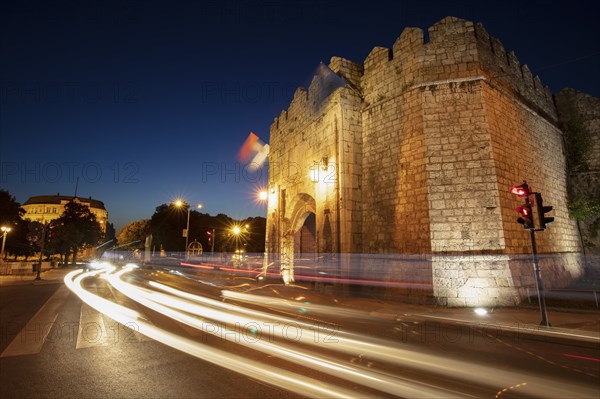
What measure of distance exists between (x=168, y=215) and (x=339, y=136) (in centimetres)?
5226

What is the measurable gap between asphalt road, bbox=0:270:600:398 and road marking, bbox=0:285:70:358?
0.02m

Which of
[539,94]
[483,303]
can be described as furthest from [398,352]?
[539,94]

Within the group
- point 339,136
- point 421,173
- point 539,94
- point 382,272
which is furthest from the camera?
point 539,94

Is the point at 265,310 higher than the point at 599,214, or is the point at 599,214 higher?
the point at 599,214

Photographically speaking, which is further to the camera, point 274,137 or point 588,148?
point 274,137

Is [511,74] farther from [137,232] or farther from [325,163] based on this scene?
[137,232]

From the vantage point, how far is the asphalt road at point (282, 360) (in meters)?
3.40

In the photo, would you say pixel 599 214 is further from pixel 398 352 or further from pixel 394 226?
pixel 398 352

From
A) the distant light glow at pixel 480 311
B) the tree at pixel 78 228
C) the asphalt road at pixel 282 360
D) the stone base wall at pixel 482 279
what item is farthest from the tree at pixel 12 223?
the distant light glow at pixel 480 311

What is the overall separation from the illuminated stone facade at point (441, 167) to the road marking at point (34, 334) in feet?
28.1

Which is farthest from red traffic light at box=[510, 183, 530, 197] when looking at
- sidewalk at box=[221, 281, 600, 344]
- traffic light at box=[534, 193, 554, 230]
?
sidewalk at box=[221, 281, 600, 344]

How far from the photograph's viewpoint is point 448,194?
9523mm

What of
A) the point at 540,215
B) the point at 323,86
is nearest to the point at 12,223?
the point at 323,86

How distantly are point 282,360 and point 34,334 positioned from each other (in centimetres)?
472
